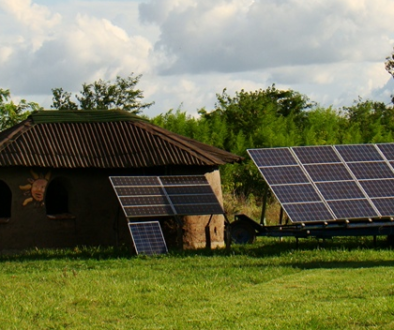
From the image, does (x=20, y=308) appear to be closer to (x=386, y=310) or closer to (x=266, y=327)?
(x=266, y=327)

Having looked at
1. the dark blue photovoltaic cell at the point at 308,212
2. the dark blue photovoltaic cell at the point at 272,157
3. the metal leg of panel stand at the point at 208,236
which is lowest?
the metal leg of panel stand at the point at 208,236

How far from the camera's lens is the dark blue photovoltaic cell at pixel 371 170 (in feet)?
72.7

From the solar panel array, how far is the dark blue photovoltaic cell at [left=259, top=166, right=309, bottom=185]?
6.06 feet

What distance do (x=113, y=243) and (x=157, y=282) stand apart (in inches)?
320

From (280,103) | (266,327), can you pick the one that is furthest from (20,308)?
(280,103)

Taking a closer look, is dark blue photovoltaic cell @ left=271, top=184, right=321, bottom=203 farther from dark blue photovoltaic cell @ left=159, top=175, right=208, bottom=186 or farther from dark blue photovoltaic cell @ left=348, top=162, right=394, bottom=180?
dark blue photovoltaic cell @ left=159, top=175, right=208, bottom=186

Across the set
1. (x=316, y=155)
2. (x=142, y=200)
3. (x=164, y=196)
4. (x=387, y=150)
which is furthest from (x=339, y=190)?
(x=142, y=200)

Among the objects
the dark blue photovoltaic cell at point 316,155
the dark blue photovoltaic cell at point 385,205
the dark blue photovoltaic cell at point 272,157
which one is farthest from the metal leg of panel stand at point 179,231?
the dark blue photovoltaic cell at point 385,205

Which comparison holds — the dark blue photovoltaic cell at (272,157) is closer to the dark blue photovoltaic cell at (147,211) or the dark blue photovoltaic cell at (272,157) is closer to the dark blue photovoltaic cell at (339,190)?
the dark blue photovoltaic cell at (339,190)


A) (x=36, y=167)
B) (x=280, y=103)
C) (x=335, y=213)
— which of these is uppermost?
(x=280, y=103)

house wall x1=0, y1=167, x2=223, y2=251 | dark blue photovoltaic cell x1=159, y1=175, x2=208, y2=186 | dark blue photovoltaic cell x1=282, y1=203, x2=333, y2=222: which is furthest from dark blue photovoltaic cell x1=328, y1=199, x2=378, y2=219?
house wall x1=0, y1=167, x2=223, y2=251

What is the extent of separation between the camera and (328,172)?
2205 centimetres

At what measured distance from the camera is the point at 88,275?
1742 cm

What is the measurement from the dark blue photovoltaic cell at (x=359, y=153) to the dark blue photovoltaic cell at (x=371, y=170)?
0.27 metres
